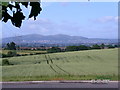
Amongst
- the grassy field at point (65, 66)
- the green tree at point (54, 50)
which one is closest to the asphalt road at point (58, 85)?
the grassy field at point (65, 66)

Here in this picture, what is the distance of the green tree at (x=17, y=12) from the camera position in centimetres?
158

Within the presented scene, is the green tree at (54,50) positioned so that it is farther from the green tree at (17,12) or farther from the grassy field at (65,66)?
the green tree at (17,12)

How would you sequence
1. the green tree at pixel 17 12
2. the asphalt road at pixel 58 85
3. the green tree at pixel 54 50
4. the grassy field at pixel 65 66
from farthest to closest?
the green tree at pixel 54 50 < the grassy field at pixel 65 66 < the asphalt road at pixel 58 85 < the green tree at pixel 17 12

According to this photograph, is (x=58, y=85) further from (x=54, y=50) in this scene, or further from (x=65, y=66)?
(x=54, y=50)

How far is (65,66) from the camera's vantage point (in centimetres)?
2477

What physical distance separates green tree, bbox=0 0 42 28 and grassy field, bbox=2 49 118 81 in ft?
59.3

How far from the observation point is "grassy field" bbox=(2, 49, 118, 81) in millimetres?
20469

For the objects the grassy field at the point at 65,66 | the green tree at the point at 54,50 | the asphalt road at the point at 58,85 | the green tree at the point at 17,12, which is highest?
the green tree at the point at 17,12

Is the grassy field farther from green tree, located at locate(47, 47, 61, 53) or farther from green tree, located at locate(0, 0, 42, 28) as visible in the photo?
green tree, located at locate(0, 0, 42, 28)

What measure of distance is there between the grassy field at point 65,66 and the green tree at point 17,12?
1806cm

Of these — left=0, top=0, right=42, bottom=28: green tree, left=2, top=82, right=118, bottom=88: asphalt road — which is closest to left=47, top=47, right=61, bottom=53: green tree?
left=2, top=82, right=118, bottom=88: asphalt road

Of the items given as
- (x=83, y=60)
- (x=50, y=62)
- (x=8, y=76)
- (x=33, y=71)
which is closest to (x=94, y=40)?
(x=83, y=60)

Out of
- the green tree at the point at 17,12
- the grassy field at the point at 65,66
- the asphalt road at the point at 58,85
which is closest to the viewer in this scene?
the green tree at the point at 17,12

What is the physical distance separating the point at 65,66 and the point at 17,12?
2318 centimetres
